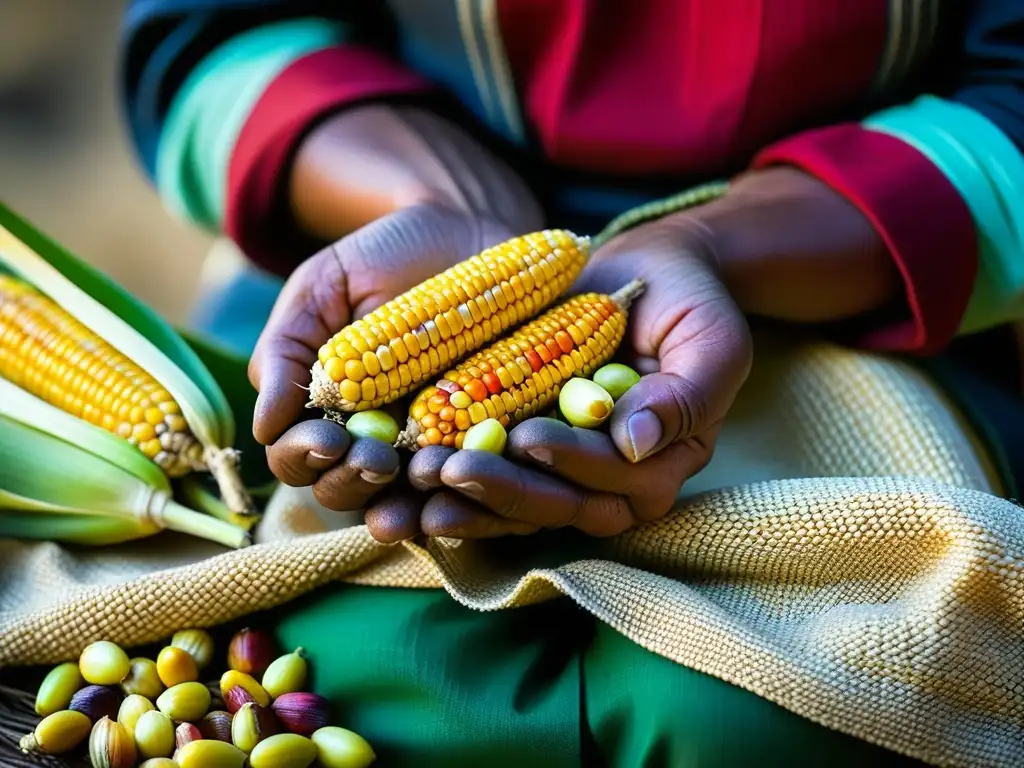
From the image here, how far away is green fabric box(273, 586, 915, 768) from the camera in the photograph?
0.68m

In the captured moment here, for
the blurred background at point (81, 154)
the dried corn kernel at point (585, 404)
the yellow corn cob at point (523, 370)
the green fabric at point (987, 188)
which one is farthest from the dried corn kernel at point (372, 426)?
the blurred background at point (81, 154)

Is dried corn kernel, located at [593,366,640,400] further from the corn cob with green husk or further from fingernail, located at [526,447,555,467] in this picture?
the corn cob with green husk

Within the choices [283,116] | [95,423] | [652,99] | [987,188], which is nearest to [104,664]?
[95,423]

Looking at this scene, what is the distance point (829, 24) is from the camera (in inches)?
37.8

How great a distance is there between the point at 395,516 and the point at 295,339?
174 mm

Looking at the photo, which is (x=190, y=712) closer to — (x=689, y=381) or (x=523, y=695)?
(x=523, y=695)

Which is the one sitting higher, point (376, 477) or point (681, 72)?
point (681, 72)

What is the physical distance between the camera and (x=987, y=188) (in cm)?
94

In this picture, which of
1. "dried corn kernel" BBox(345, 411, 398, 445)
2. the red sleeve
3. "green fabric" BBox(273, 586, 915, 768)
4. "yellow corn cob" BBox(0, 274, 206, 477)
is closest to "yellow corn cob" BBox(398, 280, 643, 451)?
"dried corn kernel" BBox(345, 411, 398, 445)

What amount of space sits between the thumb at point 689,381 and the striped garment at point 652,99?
8.2 inches

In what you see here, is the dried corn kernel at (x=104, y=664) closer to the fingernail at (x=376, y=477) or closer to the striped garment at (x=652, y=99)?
the fingernail at (x=376, y=477)

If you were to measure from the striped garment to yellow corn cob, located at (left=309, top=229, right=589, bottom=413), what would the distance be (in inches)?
10.3

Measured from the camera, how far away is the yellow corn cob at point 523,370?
0.72m

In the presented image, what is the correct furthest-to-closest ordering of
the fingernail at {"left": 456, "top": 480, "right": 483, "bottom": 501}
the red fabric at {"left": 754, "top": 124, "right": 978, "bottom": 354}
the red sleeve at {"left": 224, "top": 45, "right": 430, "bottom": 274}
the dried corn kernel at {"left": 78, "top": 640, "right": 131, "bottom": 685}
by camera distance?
the red sleeve at {"left": 224, "top": 45, "right": 430, "bottom": 274}
the red fabric at {"left": 754, "top": 124, "right": 978, "bottom": 354}
the dried corn kernel at {"left": 78, "top": 640, "right": 131, "bottom": 685}
the fingernail at {"left": 456, "top": 480, "right": 483, "bottom": 501}
